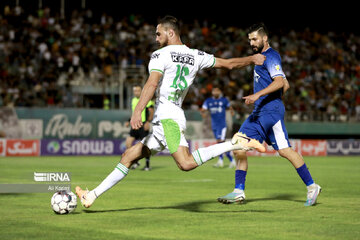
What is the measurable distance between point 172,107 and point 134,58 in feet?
79.1

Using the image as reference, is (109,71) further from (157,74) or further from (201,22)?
(157,74)

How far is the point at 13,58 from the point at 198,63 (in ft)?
71.0

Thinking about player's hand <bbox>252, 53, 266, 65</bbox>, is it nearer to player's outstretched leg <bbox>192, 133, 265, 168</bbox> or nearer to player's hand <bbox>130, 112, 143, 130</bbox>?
player's outstretched leg <bbox>192, 133, 265, 168</bbox>

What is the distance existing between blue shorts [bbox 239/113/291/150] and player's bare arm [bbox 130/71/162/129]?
214 centimetres

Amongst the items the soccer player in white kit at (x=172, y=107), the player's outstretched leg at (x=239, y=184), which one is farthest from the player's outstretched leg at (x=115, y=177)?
the player's outstretched leg at (x=239, y=184)

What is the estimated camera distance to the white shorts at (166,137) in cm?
796

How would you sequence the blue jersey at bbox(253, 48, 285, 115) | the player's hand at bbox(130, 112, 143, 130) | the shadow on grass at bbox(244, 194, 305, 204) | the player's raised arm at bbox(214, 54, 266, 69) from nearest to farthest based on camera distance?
the player's hand at bbox(130, 112, 143, 130) < the player's raised arm at bbox(214, 54, 266, 69) < the blue jersey at bbox(253, 48, 285, 115) < the shadow on grass at bbox(244, 194, 305, 204)

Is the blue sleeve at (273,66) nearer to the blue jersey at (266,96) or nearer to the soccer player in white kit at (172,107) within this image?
the blue jersey at (266,96)

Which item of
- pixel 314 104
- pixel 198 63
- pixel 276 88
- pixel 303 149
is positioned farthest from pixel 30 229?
pixel 314 104

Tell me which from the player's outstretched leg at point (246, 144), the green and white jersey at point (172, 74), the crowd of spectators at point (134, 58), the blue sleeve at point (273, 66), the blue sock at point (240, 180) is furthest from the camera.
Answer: the crowd of spectators at point (134, 58)

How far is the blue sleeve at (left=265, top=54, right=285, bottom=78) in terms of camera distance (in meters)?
9.06

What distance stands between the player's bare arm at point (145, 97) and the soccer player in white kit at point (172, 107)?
13 mm

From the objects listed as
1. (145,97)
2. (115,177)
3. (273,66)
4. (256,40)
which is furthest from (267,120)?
(115,177)

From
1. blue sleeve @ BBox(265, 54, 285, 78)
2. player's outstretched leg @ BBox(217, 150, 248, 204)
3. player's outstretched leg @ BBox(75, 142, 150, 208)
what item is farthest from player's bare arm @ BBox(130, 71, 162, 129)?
player's outstretched leg @ BBox(217, 150, 248, 204)
